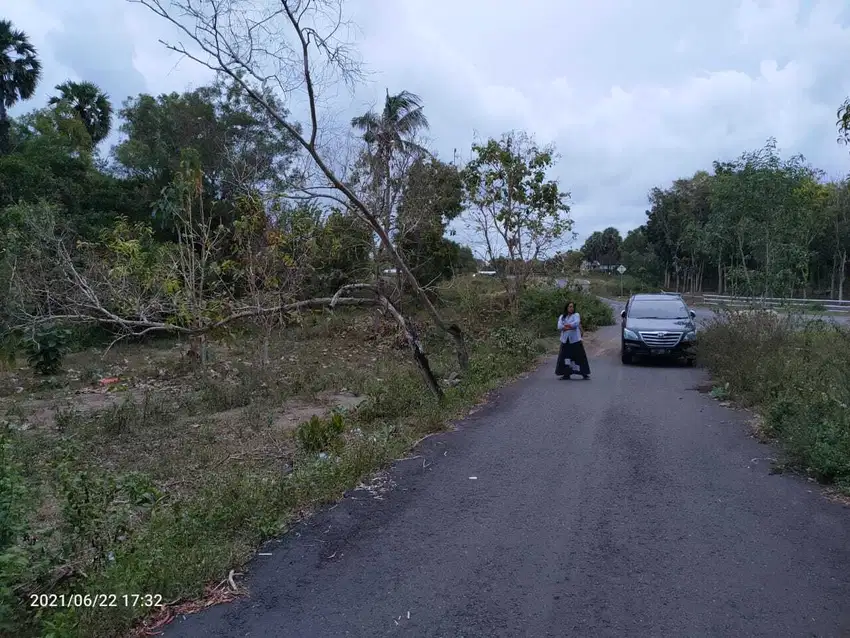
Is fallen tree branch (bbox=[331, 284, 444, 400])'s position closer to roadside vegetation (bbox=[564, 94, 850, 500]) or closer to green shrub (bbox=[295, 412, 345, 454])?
green shrub (bbox=[295, 412, 345, 454])

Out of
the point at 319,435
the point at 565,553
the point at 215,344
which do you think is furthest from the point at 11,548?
the point at 215,344

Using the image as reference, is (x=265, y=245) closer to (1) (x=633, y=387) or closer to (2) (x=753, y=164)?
(1) (x=633, y=387)

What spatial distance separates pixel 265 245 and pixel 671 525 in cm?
1110

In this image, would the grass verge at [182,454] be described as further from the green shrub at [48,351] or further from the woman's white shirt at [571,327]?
the woman's white shirt at [571,327]

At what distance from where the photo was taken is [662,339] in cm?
1560

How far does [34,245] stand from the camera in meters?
12.9

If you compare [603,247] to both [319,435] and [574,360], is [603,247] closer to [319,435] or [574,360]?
[574,360]

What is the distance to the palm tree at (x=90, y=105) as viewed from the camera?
37.7 m

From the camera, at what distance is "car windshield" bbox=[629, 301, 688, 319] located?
53.8 feet

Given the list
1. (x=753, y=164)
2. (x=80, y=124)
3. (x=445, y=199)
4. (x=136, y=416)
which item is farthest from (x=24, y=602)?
(x=80, y=124)

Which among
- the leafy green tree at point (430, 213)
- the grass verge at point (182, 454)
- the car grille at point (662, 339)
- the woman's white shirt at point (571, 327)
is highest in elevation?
the leafy green tree at point (430, 213)

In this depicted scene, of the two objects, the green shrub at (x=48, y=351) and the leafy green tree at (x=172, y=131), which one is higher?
the leafy green tree at (x=172, y=131)
